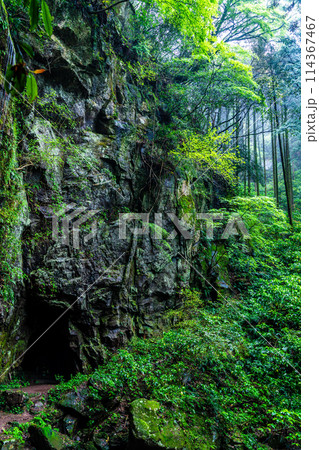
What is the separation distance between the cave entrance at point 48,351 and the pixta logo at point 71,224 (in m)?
1.63

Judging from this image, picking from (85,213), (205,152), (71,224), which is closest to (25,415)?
(71,224)

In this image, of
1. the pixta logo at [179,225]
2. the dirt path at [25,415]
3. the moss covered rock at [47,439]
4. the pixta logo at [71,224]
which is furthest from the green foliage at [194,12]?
the dirt path at [25,415]

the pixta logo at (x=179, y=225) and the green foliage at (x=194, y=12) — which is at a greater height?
the green foliage at (x=194, y=12)

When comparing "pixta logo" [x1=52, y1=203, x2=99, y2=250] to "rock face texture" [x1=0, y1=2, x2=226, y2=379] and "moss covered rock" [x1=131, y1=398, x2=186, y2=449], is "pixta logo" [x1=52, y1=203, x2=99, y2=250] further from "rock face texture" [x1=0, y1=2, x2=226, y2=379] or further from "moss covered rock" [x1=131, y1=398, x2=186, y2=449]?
"moss covered rock" [x1=131, y1=398, x2=186, y2=449]

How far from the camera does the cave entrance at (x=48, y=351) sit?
590 centimetres

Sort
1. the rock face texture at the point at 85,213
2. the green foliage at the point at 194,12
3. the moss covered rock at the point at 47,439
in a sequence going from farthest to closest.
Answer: the green foliage at the point at 194,12 < the rock face texture at the point at 85,213 < the moss covered rock at the point at 47,439

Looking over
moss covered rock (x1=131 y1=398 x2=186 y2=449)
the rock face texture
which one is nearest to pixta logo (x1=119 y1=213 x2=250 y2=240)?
the rock face texture

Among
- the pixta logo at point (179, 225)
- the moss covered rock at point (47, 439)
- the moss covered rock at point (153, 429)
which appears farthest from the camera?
the pixta logo at point (179, 225)

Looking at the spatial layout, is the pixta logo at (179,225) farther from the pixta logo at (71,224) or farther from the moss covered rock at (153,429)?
the moss covered rock at (153,429)

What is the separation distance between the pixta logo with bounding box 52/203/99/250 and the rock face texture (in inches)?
1.0

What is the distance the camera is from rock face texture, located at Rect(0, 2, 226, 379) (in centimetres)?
562

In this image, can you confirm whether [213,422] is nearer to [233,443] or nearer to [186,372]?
[233,443]

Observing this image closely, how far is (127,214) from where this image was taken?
283 inches

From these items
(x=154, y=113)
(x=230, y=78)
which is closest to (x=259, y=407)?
(x=154, y=113)
